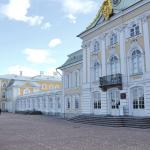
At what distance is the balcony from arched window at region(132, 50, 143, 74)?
1.52 metres

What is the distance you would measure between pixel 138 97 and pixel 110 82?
3166mm

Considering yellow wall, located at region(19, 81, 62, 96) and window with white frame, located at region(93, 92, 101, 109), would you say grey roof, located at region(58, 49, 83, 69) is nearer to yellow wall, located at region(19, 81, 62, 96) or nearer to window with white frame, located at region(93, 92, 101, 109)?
window with white frame, located at region(93, 92, 101, 109)

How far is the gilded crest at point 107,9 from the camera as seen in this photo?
24644 mm

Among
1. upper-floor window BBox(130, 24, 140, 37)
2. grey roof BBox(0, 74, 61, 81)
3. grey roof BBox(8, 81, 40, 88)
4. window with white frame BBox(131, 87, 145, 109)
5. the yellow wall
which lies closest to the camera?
window with white frame BBox(131, 87, 145, 109)

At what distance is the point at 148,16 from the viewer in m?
21.0

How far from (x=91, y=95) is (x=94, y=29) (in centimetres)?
656

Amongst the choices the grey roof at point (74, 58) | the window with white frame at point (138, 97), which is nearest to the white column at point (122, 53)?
the window with white frame at point (138, 97)

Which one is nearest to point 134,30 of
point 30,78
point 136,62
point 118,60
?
point 136,62

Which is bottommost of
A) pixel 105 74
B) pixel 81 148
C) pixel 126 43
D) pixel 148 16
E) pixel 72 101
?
pixel 81 148

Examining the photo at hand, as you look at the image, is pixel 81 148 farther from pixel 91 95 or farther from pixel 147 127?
pixel 91 95

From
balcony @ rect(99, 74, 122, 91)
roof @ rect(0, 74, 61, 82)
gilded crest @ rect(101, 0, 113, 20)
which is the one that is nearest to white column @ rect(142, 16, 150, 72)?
balcony @ rect(99, 74, 122, 91)

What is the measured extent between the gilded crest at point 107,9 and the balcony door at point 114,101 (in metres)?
6.94

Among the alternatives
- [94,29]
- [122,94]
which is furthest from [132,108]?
[94,29]

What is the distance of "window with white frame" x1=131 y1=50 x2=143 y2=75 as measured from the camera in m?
21.4
